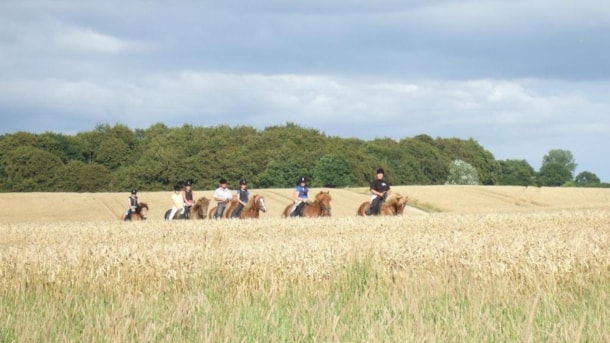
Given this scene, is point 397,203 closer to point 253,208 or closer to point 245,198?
point 253,208

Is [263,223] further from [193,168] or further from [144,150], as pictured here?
[144,150]

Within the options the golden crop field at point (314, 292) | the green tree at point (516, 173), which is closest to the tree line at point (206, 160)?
the green tree at point (516, 173)

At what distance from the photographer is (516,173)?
141 m

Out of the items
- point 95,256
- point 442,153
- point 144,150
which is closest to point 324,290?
point 95,256

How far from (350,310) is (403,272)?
3.29 metres

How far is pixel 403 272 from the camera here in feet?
35.8

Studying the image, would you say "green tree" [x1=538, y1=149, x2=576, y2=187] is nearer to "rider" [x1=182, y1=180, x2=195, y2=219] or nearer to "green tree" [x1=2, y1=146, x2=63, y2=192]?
"green tree" [x1=2, y1=146, x2=63, y2=192]

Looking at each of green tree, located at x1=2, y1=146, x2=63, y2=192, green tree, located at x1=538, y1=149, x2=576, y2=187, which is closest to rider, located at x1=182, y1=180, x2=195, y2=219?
green tree, located at x1=2, y1=146, x2=63, y2=192

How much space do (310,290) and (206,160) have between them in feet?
268

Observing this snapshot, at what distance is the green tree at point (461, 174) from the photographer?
115 metres

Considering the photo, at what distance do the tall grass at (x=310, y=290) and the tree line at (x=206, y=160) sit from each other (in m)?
77.3

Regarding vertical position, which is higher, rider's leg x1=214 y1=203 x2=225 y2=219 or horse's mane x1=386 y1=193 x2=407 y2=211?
horse's mane x1=386 y1=193 x2=407 y2=211

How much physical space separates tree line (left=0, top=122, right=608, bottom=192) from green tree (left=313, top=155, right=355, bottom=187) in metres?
0.11

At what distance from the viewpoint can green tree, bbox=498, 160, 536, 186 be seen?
446 feet
